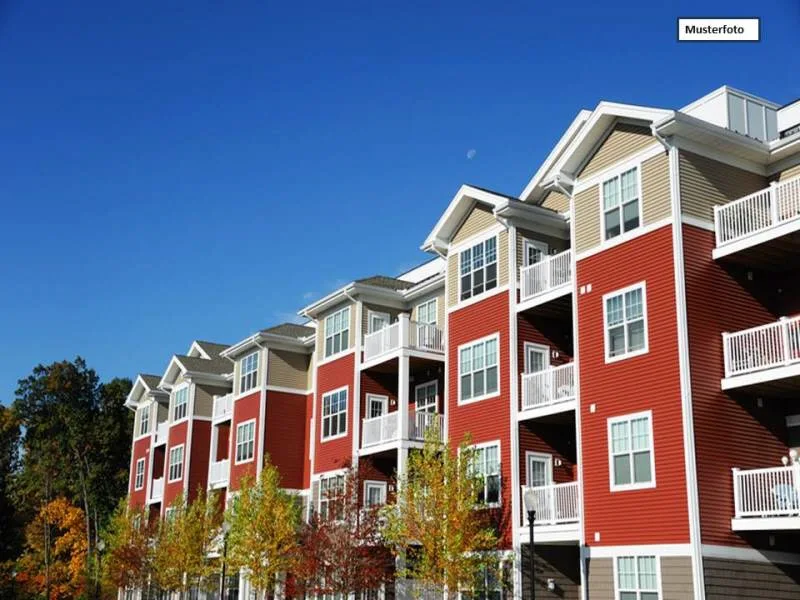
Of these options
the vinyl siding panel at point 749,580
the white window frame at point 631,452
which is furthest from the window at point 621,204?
the vinyl siding panel at point 749,580

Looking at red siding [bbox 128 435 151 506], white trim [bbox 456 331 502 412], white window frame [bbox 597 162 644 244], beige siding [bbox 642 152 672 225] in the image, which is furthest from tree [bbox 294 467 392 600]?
red siding [bbox 128 435 151 506]

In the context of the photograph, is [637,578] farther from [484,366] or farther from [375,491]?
[375,491]

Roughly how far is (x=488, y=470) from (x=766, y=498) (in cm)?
953

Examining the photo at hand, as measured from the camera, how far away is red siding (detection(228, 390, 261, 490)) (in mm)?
44281

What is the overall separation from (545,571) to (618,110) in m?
13.2

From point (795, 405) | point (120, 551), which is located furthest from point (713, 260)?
point (120, 551)

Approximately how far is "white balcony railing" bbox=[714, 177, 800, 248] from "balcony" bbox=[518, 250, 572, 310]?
15.8ft

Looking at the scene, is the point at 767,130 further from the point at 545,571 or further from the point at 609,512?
the point at 545,571

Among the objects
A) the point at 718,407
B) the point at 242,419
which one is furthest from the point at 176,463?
the point at 718,407

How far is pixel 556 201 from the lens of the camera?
31.7 m

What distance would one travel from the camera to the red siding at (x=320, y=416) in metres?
37.5

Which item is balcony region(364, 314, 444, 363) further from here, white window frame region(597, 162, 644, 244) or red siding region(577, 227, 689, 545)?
white window frame region(597, 162, 644, 244)

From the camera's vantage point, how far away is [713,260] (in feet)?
79.6

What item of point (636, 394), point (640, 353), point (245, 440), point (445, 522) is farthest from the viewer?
point (245, 440)
